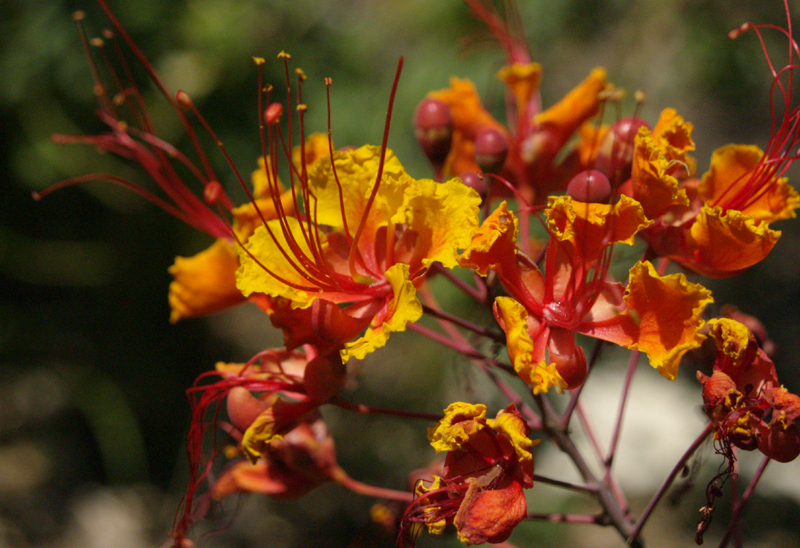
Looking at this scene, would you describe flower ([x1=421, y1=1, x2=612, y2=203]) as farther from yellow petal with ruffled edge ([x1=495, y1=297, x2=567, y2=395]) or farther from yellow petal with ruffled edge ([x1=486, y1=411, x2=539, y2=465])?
yellow petal with ruffled edge ([x1=486, y1=411, x2=539, y2=465])

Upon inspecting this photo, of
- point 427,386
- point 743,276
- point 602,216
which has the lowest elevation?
point 427,386

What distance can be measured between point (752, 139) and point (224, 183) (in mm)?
3380

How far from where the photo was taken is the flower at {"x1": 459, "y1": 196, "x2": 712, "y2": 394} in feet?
3.42

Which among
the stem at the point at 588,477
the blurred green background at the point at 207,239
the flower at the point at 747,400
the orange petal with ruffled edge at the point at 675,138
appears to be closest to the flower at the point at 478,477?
the stem at the point at 588,477

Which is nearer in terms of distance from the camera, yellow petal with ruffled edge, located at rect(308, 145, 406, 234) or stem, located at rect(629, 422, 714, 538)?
stem, located at rect(629, 422, 714, 538)

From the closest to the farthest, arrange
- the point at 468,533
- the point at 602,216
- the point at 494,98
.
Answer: the point at 468,533 < the point at 602,216 < the point at 494,98

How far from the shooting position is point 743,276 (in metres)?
3.84

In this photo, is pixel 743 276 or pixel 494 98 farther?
pixel 743 276

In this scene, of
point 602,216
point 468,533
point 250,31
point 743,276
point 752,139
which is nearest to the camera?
point 468,533

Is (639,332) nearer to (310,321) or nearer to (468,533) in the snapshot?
(468,533)

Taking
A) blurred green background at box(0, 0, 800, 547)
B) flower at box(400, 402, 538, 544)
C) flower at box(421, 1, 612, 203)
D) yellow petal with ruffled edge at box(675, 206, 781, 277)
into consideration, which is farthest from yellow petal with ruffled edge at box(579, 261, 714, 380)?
blurred green background at box(0, 0, 800, 547)

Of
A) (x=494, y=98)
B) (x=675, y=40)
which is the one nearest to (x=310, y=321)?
(x=494, y=98)

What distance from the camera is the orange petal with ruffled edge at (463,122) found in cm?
173

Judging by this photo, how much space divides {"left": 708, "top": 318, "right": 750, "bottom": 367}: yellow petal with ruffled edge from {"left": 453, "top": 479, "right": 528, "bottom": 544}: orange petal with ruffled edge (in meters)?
0.43
